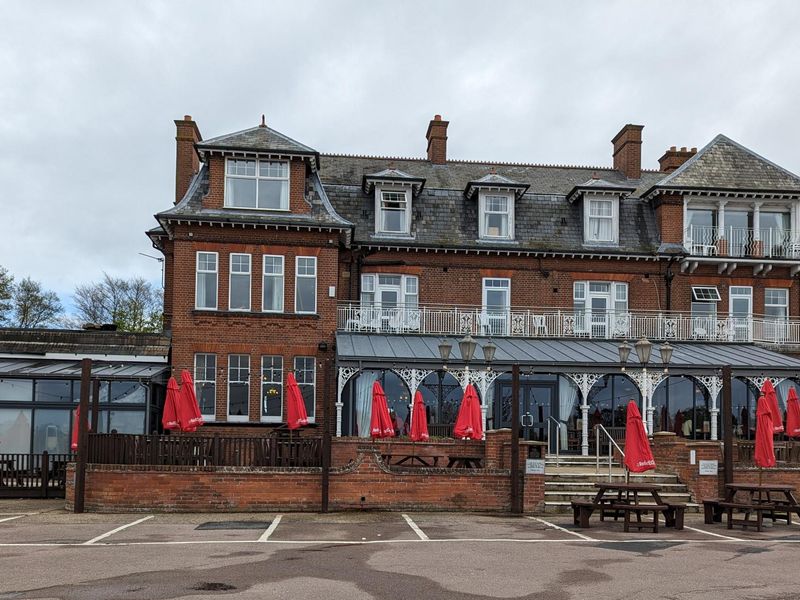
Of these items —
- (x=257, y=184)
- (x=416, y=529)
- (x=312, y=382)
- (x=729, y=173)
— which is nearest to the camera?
(x=416, y=529)

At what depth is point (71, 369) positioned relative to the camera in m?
21.9

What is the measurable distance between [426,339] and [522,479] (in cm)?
914

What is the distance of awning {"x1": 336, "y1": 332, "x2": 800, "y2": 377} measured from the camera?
22.7 meters

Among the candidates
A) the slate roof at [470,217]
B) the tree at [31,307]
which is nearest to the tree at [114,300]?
the tree at [31,307]

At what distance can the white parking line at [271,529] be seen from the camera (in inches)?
492

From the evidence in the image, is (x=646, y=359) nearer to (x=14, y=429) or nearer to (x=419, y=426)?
(x=419, y=426)

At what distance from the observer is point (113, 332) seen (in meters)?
25.1

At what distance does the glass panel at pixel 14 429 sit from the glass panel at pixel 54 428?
0.82 feet

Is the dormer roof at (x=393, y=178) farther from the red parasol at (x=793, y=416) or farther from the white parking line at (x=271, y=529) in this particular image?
the white parking line at (x=271, y=529)

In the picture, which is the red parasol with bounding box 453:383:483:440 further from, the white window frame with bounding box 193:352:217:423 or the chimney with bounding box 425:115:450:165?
the chimney with bounding box 425:115:450:165

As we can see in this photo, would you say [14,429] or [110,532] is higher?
[14,429]

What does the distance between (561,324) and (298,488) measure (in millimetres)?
12834

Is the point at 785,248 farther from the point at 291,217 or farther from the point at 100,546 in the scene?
the point at 100,546

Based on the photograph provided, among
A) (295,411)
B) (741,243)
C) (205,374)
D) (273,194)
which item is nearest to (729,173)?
(741,243)
